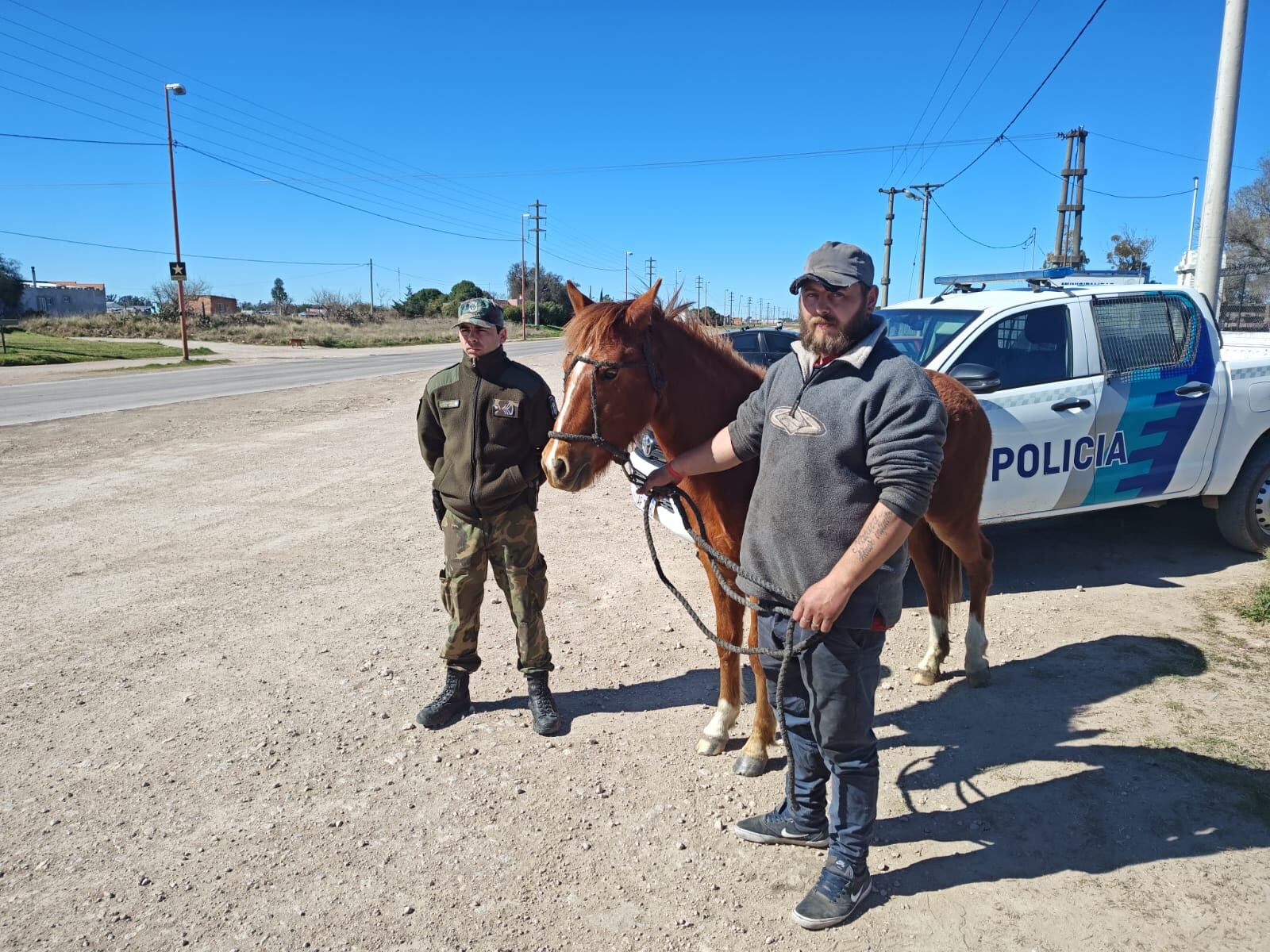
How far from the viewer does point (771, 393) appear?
106 inches

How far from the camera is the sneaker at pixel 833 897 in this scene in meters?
2.54

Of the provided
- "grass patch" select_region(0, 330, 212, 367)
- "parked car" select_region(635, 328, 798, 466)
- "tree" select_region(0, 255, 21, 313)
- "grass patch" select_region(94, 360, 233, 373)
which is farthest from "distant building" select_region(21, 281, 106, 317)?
"parked car" select_region(635, 328, 798, 466)

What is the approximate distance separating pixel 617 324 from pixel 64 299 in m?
97.4

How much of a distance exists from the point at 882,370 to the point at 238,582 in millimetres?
5126

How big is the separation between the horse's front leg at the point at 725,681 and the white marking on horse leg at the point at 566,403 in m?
1.02

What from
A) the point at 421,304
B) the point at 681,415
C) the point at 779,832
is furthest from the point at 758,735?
the point at 421,304

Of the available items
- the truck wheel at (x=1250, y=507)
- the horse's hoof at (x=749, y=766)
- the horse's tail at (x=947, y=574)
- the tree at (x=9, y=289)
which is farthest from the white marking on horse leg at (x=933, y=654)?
the tree at (x=9, y=289)

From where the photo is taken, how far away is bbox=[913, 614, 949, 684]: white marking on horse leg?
4.39 meters

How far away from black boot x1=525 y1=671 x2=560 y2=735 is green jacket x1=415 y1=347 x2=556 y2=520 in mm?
883

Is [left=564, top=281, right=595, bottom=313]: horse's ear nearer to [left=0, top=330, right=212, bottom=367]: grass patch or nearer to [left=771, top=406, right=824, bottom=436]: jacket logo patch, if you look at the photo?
[left=771, top=406, right=824, bottom=436]: jacket logo patch

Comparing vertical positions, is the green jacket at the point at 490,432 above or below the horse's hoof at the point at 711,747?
above

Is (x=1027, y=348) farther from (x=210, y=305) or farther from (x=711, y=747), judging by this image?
(x=210, y=305)

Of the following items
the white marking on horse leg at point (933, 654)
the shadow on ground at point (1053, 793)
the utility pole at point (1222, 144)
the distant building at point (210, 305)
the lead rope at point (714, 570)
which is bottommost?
the shadow on ground at point (1053, 793)

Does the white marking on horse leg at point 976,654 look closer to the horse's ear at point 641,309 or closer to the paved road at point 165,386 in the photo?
the horse's ear at point 641,309
